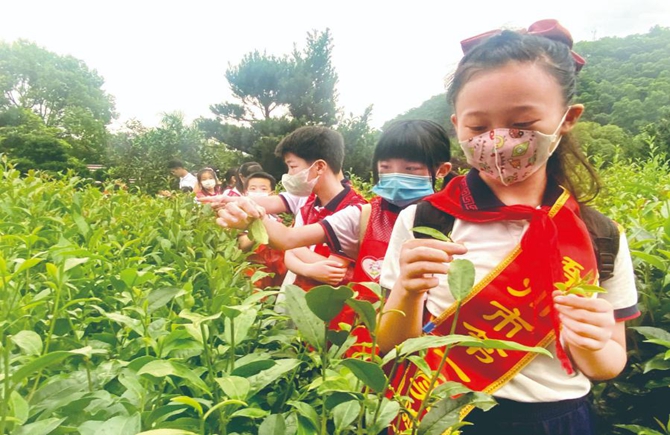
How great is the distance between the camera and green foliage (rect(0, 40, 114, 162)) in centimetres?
3453

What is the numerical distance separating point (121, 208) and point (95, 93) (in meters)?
44.4

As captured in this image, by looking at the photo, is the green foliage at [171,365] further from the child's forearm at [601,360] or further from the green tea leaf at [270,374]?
the child's forearm at [601,360]

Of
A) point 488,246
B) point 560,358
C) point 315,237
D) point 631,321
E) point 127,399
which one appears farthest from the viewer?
point 315,237

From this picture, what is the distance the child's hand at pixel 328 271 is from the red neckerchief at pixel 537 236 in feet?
→ 3.14

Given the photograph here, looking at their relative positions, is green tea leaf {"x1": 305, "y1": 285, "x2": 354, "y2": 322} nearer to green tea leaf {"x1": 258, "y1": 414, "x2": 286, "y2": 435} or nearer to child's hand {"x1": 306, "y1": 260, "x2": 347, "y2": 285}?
green tea leaf {"x1": 258, "y1": 414, "x2": 286, "y2": 435}

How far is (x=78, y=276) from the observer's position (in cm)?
115

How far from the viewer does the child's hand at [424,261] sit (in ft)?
2.84

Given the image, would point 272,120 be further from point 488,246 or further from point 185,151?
point 488,246

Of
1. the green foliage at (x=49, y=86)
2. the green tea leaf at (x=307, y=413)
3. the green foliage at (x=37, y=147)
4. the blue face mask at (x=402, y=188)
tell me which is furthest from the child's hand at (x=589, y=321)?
the green foliage at (x=49, y=86)

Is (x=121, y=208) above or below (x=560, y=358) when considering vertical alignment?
above

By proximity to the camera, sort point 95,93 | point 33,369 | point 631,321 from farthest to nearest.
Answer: point 95,93
point 631,321
point 33,369

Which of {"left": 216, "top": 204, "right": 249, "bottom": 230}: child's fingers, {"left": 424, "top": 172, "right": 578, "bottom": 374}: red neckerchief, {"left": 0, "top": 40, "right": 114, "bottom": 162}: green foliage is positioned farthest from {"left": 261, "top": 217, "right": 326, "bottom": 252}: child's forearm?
{"left": 0, "top": 40, "right": 114, "bottom": 162}: green foliage

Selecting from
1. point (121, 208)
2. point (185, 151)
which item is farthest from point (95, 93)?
point (121, 208)

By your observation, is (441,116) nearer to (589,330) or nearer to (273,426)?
(589,330)
